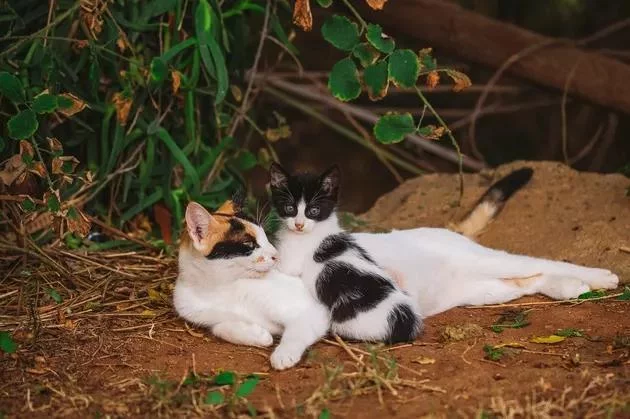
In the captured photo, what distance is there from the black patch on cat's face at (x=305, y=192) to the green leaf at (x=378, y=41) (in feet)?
1.85

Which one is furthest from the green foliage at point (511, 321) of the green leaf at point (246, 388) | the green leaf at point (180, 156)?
the green leaf at point (180, 156)

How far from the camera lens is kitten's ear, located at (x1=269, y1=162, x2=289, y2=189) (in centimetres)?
378

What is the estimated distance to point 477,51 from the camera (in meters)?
5.77

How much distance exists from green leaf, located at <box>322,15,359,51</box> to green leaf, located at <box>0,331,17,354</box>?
6.12 ft

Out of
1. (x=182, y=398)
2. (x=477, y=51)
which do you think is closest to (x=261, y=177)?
(x=477, y=51)

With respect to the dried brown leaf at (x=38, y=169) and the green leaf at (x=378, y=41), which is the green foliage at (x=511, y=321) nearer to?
the green leaf at (x=378, y=41)

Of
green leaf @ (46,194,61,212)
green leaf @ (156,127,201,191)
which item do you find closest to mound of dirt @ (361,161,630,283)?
green leaf @ (156,127,201,191)

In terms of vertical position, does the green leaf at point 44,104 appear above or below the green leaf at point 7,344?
above

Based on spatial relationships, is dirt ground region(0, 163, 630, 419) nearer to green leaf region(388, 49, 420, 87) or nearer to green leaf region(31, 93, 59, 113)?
green leaf region(31, 93, 59, 113)

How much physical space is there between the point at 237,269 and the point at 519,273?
4.64ft

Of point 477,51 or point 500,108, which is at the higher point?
point 477,51

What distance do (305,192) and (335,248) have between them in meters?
0.28

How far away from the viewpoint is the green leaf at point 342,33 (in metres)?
3.87

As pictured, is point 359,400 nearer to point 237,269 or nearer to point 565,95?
point 237,269
